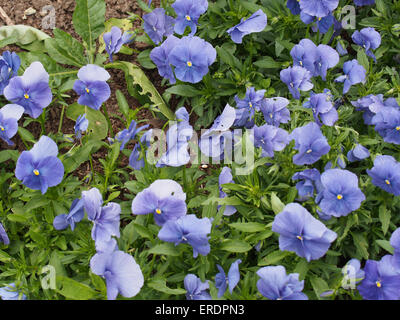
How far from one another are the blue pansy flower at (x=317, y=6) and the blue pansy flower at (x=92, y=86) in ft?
4.01

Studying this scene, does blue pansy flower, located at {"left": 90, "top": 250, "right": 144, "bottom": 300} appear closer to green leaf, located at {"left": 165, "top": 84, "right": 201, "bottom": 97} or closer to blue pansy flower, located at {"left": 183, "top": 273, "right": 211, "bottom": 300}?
blue pansy flower, located at {"left": 183, "top": 273, "right": 211, "bottom": 300}

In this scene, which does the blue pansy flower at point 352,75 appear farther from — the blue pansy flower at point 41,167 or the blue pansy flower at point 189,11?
the blue pansy flower at point 41,167

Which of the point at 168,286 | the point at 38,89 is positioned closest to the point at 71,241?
the point at 168,286

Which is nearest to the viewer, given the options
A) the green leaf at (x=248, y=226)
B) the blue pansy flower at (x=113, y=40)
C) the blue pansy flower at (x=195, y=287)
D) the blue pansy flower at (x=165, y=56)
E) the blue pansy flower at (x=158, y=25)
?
the blue pansy flower at (x=195, y=287)

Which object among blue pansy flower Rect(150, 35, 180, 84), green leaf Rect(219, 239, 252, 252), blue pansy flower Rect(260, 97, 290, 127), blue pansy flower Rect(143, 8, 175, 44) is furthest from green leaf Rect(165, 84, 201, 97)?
green leaf Rect(219, 239, 252, 252)

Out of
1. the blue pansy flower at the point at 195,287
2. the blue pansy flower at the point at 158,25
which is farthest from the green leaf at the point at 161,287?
the blue pansy flower at the point at 158,25

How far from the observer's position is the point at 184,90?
3.39 meters

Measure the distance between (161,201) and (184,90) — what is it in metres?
1.10

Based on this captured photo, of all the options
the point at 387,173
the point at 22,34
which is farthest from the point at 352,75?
the point at 22,34

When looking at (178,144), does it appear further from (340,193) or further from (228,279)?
(340,193)

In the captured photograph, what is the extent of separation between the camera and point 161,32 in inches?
137

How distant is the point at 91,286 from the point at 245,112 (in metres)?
1.26

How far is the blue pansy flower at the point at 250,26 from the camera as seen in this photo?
3219mm

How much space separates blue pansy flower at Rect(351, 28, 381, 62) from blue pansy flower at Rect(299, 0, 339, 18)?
0.22 metres
